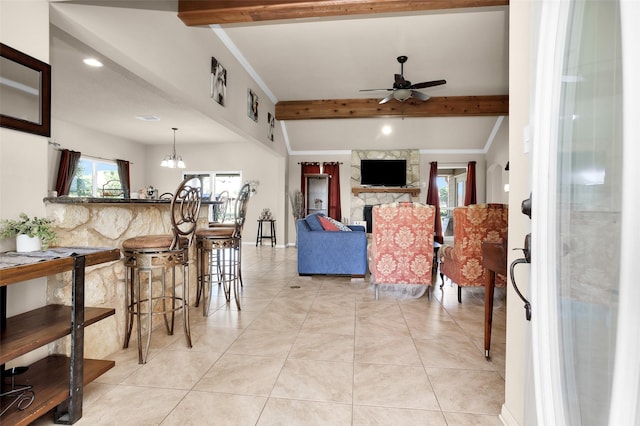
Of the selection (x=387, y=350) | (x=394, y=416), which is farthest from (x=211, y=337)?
(x=394, y=416)

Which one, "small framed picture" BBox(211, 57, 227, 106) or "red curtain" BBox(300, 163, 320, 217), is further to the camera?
"red curtain" BBox(300, 163, 320, 217)

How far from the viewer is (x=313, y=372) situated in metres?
1.85

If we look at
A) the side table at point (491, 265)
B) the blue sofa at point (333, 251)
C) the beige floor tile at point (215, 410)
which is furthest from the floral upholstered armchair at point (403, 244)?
the beige floor tile at point (215, 410)

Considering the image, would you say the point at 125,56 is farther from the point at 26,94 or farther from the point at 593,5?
the point at 593,5

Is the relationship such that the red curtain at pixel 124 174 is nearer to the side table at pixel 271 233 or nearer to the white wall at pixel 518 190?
the side table at pixel 271 233

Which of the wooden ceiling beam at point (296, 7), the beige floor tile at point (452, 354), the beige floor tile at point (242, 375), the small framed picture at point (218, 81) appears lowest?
the beige floor tile at point (242, 375)

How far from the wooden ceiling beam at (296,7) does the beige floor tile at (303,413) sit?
121 inches

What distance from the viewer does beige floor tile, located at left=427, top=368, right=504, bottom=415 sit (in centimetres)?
155

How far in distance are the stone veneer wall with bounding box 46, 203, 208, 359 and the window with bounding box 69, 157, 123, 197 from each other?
5103 mm

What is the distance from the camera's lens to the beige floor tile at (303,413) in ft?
4.67

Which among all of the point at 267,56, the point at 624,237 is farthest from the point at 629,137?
the point at 267,56

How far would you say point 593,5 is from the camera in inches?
27.0

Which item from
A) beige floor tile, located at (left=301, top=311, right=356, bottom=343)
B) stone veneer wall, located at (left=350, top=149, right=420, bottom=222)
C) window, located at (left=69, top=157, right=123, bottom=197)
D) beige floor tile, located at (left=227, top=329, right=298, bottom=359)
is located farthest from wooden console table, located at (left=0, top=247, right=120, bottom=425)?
stone veneer wall, located at (left=350, top=149, right=420, bottom=222)

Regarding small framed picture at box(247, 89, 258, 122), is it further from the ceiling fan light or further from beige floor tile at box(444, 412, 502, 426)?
beige floor tile at box(444, 412, 502, 426)
